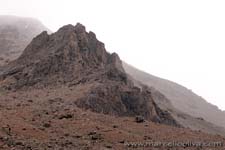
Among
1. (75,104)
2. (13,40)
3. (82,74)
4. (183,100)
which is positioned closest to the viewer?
(75,104)

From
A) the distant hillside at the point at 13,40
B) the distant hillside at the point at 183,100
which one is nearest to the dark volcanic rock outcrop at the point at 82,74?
the distant hillside at the point at 13,40

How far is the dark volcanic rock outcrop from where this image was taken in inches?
3187

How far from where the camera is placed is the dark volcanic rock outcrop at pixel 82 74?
8094cm

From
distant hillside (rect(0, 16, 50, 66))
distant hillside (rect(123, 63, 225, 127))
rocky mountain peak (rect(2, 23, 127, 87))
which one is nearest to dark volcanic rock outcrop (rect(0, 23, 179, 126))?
rocky mountain peak (rect(2, 23, 127, 87))

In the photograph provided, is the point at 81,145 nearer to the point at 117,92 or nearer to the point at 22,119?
the point at 22,119

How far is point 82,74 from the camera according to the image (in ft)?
307

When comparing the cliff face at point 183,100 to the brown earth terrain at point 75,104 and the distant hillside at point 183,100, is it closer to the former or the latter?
the distant hillside at point 183,100

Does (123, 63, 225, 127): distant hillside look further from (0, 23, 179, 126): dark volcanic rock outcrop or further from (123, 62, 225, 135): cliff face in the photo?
(0, 23, 179, 126): dark volcanic rock outcrop

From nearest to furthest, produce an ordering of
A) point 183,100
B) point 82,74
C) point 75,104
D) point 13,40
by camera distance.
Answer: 1. point 75,104
2. point 82,74
3. point 13,40
4. point 183,100

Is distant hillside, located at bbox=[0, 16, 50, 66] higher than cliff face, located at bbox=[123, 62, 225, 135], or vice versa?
distant hillside, located at bbox=[0, 16, 50, 66]

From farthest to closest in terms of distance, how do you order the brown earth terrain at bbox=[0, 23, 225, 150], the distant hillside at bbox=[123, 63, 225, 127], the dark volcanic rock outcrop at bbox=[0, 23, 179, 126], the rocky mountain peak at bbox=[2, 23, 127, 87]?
the distant hillside at bbox=[123, 63, 225, 127] → the rocky mountain peak at bbox=[2, 23, 127, 87] → the dark volcanic rock outcrop at bbox=[0, 23, 179, 126] → the brown earth terrain at bbox=[0, 23, 225, 150]

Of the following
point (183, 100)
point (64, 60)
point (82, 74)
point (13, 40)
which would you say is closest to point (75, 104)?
point (82, 74)

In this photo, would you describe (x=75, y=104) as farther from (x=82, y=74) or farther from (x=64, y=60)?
(x=64, y=60)

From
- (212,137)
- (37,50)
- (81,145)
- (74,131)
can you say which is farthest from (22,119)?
(37,50)
